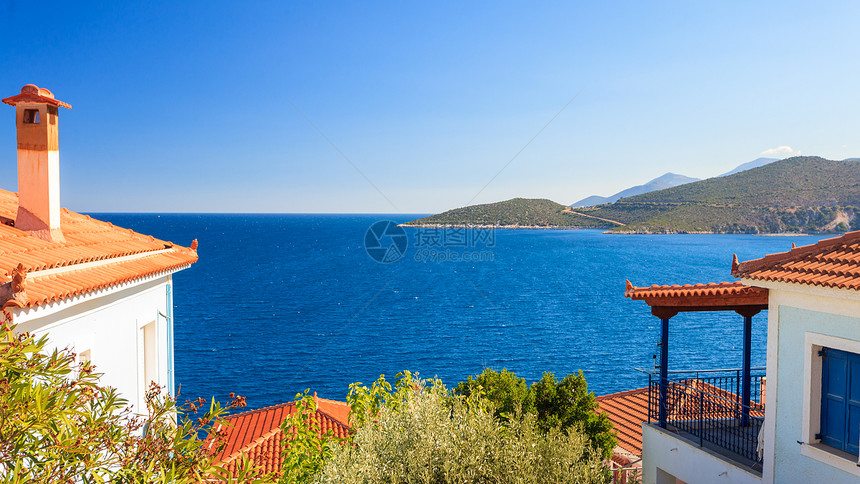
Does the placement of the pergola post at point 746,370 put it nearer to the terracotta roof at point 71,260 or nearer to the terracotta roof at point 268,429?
the terracotta roof at point 268,429

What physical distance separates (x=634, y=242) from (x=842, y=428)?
523 feet

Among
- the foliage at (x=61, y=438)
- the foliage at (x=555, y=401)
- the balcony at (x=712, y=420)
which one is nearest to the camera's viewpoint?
the foliage at (x=61, y=438)

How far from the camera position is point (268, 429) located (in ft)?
61.2

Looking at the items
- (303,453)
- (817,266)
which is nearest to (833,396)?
(817,266)

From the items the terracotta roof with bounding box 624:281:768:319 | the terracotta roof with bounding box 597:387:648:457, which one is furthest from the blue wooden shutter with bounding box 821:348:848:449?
the terracotta roof with bounding box 597:387:648:457

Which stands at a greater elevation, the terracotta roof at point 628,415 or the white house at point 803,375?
the white house at point 803,375

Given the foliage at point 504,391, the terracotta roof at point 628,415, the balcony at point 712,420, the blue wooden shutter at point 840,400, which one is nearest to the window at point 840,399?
the blue wooden shutter at point 840,400

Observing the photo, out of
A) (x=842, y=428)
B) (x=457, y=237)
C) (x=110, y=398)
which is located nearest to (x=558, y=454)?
(x=842, y=428)

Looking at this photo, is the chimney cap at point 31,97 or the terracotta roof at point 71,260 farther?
the chimney cap at point 31,97

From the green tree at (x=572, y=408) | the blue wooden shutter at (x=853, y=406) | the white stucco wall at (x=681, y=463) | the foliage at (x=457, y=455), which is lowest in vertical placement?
the green tree at (x=572, y=408)

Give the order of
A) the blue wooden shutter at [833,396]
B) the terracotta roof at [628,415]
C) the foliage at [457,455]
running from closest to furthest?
the foliage at [457,455] < the blue wooden shutter at [833,396] < the terracotta roof at [628,415]

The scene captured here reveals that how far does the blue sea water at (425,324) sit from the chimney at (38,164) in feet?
98.3

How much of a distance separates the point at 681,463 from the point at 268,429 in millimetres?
14204

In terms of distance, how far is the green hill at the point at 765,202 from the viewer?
400 feet
